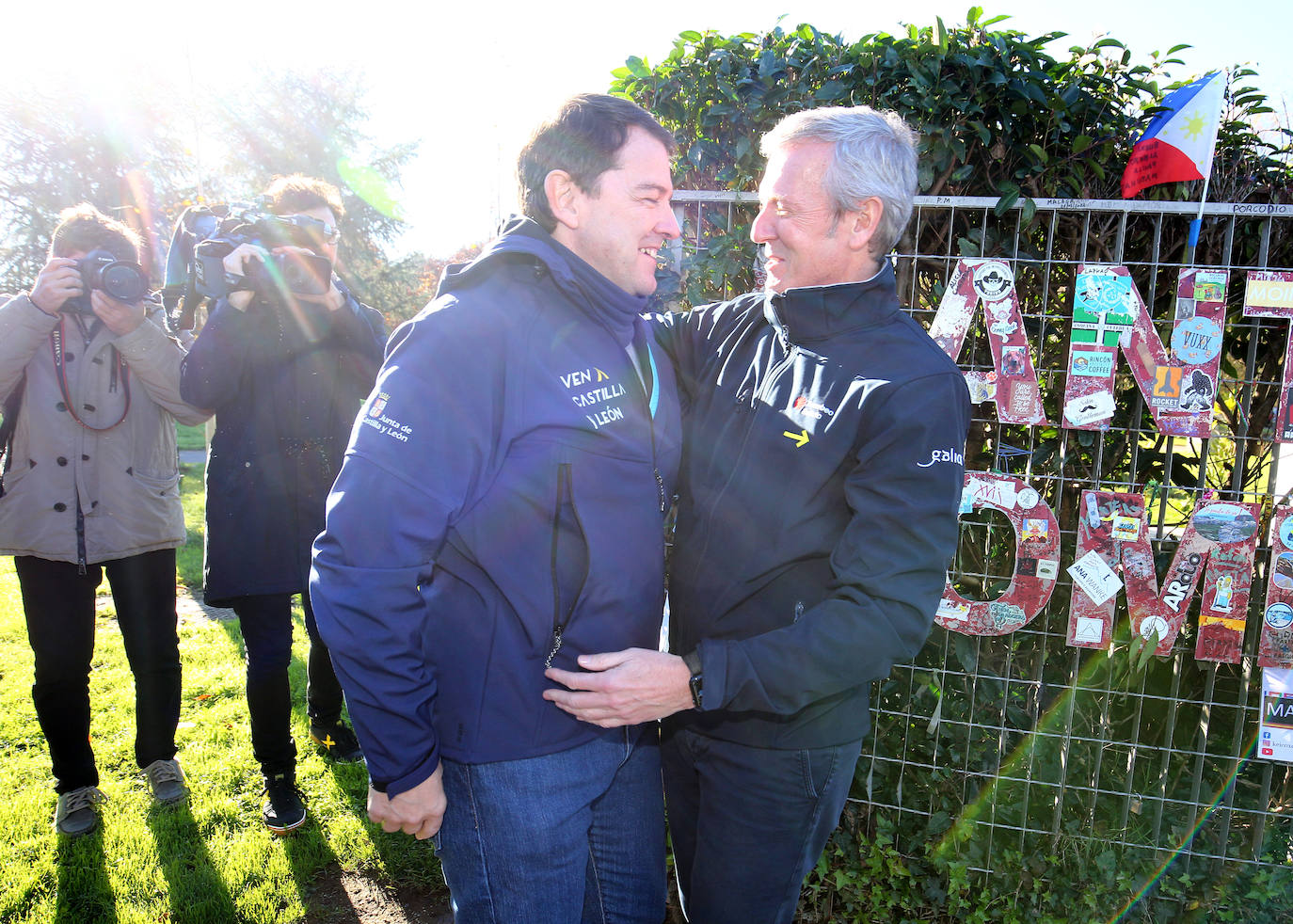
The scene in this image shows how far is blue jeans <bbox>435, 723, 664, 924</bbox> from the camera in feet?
5.10

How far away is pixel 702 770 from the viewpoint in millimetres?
1854

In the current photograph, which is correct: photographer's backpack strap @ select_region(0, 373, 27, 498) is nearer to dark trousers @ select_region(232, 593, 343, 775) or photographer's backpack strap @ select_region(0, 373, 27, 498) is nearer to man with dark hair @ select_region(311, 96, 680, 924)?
dark trousers @ select_region(232, 593, 343, 775)

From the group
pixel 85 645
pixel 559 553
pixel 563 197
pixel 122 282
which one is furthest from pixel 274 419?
pixel 559 553

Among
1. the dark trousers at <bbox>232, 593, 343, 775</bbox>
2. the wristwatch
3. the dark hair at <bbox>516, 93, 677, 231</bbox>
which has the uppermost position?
the dark hair at <bbox>516, 93, 677, 231</bbox>

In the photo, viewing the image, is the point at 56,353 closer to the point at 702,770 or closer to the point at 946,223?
the point at 702,770

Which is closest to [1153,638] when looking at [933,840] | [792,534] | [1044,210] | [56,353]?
[933,840]

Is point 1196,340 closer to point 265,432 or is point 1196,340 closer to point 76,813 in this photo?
point 265,432

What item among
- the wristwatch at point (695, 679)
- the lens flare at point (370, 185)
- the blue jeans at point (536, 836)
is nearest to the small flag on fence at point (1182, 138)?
the wristwatch at point (695, 679)

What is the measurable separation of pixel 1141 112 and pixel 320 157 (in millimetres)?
22872

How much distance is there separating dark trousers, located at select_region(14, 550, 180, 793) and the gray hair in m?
2.78

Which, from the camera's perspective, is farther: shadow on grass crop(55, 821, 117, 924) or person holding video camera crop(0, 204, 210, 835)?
person holding video camera crop(0, 204, 210, 835)

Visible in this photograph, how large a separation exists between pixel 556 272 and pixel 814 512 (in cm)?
72

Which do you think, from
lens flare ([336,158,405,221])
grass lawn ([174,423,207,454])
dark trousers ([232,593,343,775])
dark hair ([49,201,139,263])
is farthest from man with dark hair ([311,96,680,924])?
lens flare ([336,158,405,221])

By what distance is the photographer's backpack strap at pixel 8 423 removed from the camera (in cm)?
295
